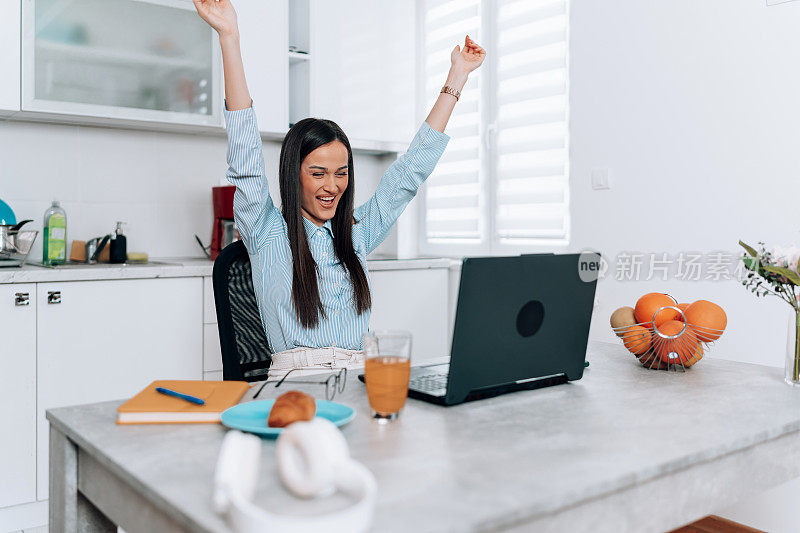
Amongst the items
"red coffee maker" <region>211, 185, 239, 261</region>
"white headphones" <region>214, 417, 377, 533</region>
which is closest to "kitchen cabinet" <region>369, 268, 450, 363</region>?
"red coffee maker" <region>211, 185, 239, 261</region>

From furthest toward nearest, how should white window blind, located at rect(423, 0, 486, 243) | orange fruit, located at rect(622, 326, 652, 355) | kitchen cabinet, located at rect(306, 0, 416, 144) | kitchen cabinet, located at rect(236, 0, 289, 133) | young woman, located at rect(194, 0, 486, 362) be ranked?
1. white window blind, located at rect(423, 0, 486, 243)
2. kitchen cabinet, located at rect(306, 0, 416, 144)
3. kitchen cabinet, located at rect(236, 0, 289, 133)
4. young woman, located at rect(194, 0, 486, 362)
5. orange fruit, located at rect(622, 326, 652, 355)

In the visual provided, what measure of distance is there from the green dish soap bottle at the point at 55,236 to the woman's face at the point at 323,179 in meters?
1.49

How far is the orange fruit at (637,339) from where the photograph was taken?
4.64 ft

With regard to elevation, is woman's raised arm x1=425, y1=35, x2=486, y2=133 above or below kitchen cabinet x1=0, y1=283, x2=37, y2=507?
above

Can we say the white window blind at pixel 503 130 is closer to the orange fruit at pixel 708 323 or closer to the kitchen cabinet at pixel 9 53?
the orange fruit at pixel 708 323

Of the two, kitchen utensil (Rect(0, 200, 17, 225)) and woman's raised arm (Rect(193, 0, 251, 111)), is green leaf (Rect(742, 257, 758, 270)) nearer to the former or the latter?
woman's raised arm (Rect(193, 0, 251, 111))

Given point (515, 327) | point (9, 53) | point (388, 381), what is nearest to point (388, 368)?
point (388, 381)

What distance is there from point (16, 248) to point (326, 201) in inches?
54.5

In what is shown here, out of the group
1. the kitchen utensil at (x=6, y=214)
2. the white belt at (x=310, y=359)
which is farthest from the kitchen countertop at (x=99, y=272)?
the white belt at (x=310, y=359)

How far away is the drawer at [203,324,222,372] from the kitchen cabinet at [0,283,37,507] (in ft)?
2.01

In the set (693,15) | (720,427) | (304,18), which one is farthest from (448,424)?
(304,18)

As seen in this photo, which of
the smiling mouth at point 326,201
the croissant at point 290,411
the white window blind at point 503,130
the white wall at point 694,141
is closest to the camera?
the croissant at point 290,411

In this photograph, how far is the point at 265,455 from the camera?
0.84m

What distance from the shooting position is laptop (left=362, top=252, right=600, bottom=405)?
1058 mm
